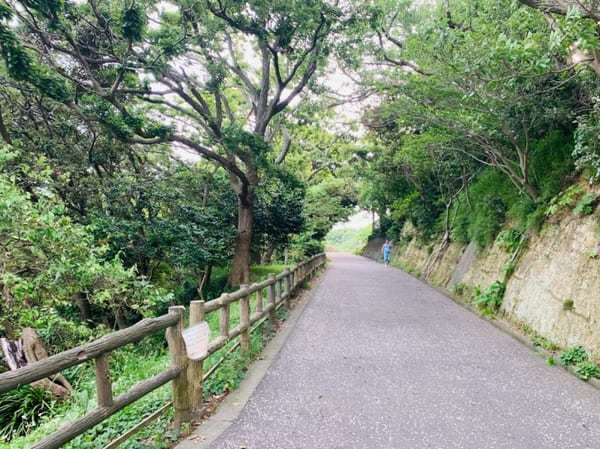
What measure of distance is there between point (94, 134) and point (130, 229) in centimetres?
290

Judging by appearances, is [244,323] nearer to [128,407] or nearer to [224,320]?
[224,320]

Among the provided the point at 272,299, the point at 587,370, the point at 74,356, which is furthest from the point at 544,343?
the point at 74,356

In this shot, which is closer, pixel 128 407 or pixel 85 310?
pixel 128 407

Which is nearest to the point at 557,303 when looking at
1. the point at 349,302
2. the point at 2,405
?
the point at 349,302

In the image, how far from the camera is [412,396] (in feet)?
12.7

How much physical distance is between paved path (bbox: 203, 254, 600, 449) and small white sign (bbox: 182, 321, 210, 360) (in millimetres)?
717

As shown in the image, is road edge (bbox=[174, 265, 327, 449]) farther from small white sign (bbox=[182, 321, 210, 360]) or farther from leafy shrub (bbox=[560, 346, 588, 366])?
leafy shrub (bbox=[560, 346, 588, 366])

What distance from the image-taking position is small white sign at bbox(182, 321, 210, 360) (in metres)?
3.32

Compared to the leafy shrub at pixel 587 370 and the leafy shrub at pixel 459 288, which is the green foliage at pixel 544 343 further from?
the leafy shrub at pixel 459 288

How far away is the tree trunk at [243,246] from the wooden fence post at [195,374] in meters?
8.71

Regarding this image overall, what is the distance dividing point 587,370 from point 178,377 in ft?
15.4

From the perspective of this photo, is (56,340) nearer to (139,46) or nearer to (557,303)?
(139,46)

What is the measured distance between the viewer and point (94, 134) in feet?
32.9

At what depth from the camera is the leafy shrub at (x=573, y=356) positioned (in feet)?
14.9
